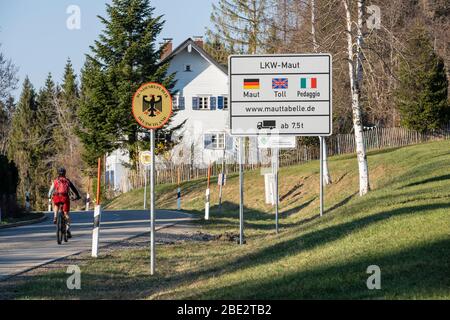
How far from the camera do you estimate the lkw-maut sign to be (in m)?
20.9

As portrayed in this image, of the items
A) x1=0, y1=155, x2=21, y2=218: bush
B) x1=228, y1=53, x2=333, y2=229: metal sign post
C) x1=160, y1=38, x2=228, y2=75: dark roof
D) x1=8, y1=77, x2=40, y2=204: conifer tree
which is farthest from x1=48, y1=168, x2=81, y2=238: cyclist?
x1=8, y1=77, x2=40, y2=204: conifer tree

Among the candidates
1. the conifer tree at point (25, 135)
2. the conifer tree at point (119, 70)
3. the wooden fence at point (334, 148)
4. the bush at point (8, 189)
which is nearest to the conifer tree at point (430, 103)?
the wooden fence at point (334, 148)

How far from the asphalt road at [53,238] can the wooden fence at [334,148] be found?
74.7 ft

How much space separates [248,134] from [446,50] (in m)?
39.8

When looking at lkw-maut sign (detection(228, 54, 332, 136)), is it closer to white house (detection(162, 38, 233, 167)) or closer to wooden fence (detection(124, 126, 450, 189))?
wooden fence (detection(124, 126, 450, 189))

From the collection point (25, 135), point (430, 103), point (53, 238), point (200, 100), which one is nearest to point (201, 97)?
point (200, 100)

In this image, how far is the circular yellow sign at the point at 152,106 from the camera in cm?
1498

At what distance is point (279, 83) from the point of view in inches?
824

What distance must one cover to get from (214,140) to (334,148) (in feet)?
48.8

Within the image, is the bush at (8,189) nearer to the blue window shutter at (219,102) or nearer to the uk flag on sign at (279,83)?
the uk flag on sign at (279,83)

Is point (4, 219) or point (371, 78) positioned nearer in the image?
point (371, 78)
